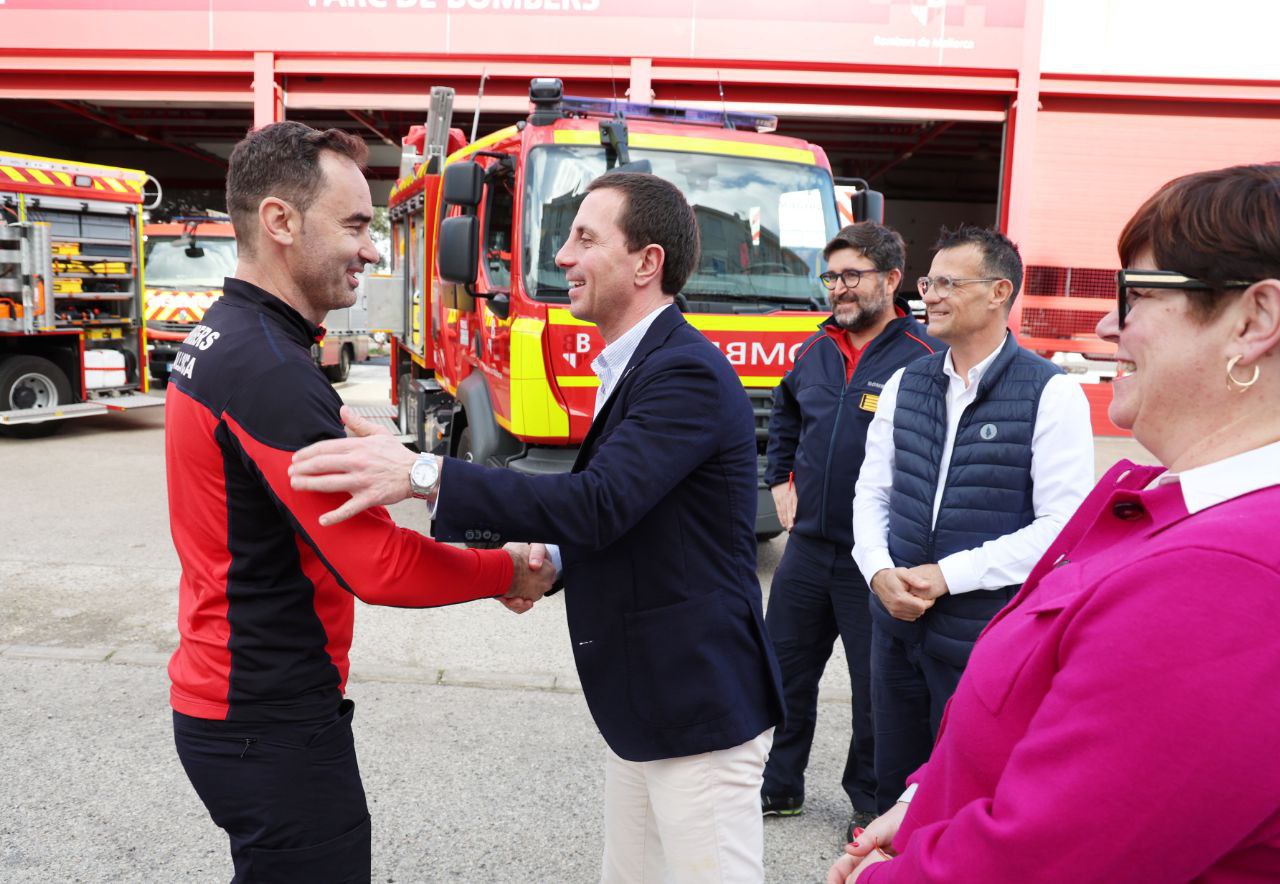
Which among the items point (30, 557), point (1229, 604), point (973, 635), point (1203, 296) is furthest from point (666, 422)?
point (30, 557)

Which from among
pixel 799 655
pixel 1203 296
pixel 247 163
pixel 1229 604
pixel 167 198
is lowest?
pixel 799 655

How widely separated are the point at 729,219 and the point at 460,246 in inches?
63.8

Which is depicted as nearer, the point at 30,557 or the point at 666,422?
the point at 666,422

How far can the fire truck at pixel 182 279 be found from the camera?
14570mm

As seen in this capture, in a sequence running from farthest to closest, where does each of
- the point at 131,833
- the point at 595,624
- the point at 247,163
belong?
the point at 131,833 → the point at 595,624 → the point at 247,163

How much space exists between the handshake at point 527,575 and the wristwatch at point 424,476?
44 centimetres

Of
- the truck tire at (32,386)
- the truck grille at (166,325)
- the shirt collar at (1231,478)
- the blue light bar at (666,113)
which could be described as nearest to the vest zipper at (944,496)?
the shirt collar at (1231,478)

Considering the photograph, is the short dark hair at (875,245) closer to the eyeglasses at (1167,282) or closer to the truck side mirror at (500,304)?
the truck side mirror at (500,304)

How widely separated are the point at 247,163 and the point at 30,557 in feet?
18.2

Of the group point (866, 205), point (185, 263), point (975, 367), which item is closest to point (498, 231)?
point (866, 205)

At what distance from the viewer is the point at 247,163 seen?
6.18 feet

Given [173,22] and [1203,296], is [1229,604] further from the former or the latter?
[173,22]

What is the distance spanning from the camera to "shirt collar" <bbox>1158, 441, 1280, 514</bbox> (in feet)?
3.32

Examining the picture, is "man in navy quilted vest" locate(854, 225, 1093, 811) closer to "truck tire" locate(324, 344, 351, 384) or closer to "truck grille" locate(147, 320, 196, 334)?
"truck grille" locate(147, 320, 196, 334)
